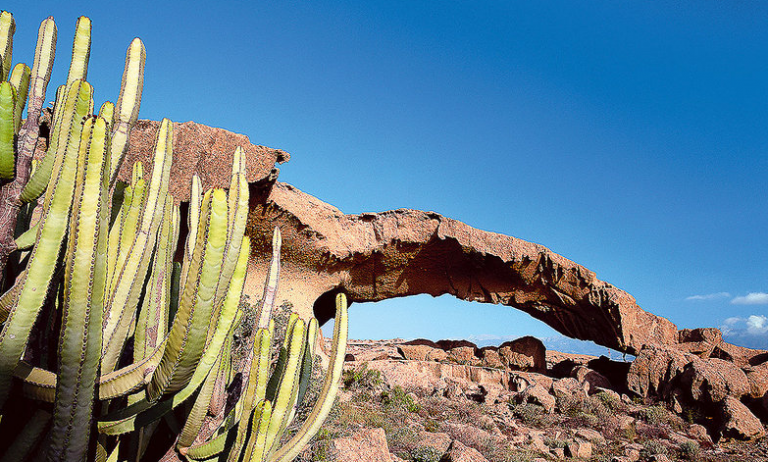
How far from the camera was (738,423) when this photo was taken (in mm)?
9031

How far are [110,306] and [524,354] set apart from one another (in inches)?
542

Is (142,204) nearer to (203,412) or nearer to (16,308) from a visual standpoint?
(16,308)

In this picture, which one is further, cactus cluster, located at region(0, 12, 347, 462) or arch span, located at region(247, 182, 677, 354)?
arch span, located at region(247, 182, 677, 354)

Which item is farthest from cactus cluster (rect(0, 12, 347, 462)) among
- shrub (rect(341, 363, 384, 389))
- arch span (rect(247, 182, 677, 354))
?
shrub (rect(341, 363, 384, 389))

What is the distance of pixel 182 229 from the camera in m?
9.92

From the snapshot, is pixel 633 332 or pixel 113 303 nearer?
pixel 113 303

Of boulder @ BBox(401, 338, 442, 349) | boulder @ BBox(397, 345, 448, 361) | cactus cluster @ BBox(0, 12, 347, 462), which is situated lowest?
boulder @ BBox(397, 345, 448, 361)

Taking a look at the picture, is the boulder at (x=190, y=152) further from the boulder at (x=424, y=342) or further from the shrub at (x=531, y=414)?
the boulder at (x=424, y=342)

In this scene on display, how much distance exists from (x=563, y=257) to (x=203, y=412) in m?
11.7

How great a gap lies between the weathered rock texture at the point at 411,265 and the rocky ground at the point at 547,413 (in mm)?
1509

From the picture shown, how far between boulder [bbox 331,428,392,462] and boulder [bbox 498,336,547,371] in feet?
31.4

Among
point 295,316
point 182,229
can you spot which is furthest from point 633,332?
point 295,316

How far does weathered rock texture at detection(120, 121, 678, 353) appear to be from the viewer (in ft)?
33.1

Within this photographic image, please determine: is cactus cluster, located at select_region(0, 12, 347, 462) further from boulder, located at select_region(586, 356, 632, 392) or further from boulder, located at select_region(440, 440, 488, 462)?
boulder, located at select_region(586, 356, 632, 392)
